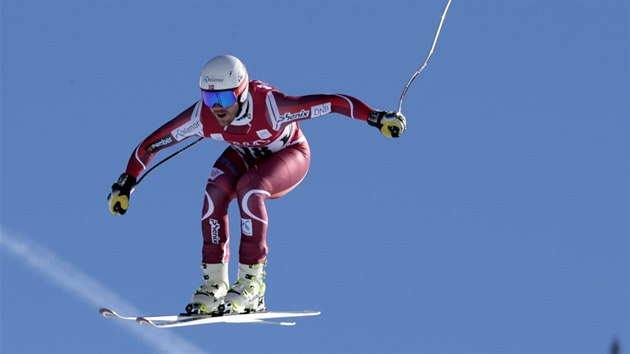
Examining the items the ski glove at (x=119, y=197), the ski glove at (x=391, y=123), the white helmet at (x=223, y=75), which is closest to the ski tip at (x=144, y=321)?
the ski glove at (x=119, y=197)

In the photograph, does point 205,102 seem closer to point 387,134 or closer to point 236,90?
point 236,90

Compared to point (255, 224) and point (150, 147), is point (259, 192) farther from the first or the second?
point (150, 147)

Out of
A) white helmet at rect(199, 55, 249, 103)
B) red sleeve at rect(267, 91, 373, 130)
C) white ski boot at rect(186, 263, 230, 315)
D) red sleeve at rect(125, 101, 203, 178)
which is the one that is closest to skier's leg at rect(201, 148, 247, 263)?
white ski boot at rect(186, 263, 230, 315)

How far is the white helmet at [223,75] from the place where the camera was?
861 inches

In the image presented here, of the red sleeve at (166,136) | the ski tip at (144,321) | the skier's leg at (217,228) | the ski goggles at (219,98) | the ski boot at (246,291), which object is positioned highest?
A: the red sleeve at (166,136)

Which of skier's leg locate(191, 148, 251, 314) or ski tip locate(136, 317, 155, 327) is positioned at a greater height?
skier's leg locate(191, 148, 251, 314)

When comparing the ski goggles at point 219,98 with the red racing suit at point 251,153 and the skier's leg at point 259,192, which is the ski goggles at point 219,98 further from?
the skier's leg at point 259,192

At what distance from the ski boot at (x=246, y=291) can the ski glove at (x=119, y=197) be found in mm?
1920

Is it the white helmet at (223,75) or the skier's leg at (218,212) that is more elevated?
the white helmet at (223,75)

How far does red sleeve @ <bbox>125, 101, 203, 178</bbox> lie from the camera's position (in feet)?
74.5

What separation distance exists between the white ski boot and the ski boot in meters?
0.16

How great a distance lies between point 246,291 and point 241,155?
202cm

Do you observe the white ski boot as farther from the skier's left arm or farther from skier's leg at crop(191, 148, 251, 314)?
the skier's left arm

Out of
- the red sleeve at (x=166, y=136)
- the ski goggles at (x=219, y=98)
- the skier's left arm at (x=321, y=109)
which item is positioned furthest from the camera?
the red sleeve at (x=166, y=136)
